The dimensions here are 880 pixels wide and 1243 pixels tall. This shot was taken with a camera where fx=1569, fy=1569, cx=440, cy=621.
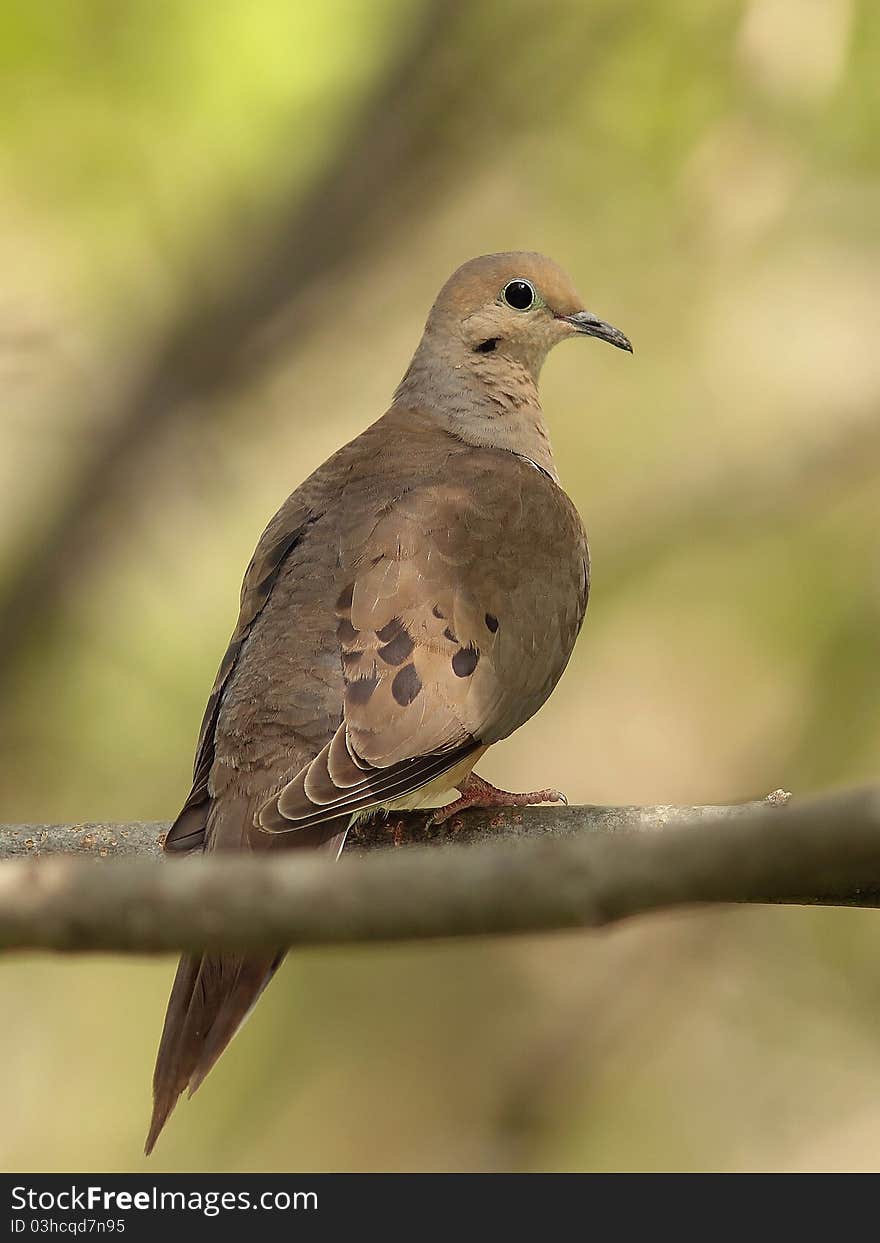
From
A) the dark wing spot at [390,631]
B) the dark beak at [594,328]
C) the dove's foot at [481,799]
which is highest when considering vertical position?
the dark beak at [594,328]

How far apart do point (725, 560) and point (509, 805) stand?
3.72 meters

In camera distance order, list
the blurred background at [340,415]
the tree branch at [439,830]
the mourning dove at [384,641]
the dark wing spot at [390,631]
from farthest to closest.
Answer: the blurred background at [340,415] < the dark wing spot at [390,631] < the mourning dove at [384,641] < the tree branch at [439,830]

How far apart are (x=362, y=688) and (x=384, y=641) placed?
162 mm

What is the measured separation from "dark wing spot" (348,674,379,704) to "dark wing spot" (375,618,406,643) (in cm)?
12

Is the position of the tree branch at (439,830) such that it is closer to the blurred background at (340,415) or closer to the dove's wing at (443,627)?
the dove's wing at (443,627)

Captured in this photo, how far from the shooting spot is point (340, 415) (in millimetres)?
7566

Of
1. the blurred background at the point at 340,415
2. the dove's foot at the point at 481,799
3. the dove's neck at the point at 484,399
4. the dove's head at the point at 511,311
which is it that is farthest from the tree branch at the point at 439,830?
the blurred background at the point at 340,415

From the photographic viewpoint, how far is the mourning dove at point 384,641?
3.41 meters

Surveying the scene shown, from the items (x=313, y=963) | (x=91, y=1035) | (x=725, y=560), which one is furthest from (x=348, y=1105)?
(x=725, y=560)

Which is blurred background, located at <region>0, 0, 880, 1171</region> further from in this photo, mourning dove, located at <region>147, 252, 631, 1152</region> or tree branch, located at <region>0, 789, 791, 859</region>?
tree branch, located at <region>0, 789, 791, 859</region>

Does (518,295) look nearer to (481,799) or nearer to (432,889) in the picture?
(481,799)

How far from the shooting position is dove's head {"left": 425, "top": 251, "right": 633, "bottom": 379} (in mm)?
5008

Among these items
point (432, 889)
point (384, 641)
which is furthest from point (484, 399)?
point (432, 889)

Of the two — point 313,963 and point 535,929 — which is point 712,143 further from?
point 535,929
